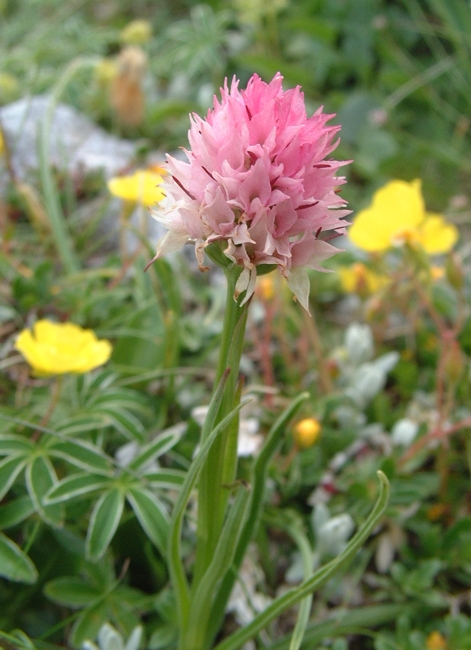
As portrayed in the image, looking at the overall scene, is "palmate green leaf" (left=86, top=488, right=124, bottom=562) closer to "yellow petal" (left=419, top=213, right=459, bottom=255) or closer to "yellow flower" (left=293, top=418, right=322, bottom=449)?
"yellow flower" (left=293, top=418, right=322, bottom=449)

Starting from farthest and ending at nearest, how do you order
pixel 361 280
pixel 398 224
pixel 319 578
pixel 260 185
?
pixel 361 280 → pixel 398 224 → pixel 319 578 → pixel 260 185

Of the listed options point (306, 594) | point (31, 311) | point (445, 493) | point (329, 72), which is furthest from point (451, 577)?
point (329, 72)

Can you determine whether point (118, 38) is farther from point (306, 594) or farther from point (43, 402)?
point (306, 594)

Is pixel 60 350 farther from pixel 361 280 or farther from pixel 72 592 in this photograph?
pixel 361 280

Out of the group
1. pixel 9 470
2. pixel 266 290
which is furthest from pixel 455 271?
pixel 9 470

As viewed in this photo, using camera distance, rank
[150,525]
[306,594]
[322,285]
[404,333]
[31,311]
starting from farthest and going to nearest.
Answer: [322,285] → [404,333] → [31,311] → [150,525] → [306,594]

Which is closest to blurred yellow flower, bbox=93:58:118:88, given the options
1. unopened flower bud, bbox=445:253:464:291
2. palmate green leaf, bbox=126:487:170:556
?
unopened flower bud, bbox=445:253:464:291
